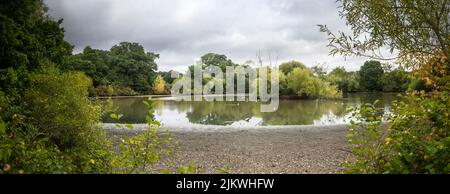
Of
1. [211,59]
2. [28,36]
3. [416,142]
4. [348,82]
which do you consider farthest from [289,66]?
[416,142]

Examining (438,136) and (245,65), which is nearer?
(438,136)

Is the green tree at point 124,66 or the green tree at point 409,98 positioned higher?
the green tree at point 124,66

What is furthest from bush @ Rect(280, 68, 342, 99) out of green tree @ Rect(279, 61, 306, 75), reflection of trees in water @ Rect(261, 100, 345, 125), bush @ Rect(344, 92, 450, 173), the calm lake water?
bush @ Rect(344, 92, 450, 173)

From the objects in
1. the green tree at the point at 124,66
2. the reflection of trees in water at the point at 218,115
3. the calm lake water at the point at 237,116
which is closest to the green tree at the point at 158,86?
the green tree at the point at 124,66

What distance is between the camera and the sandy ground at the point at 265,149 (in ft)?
22.3

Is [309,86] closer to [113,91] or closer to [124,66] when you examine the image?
[113,91]

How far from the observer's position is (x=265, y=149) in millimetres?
8688

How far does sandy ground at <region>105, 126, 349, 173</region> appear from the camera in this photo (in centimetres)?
680

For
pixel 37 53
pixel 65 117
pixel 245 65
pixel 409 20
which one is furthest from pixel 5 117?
pixel 245 65

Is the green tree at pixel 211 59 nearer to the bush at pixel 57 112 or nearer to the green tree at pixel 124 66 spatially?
the green tree at pixel 124 66

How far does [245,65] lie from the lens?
4450 centimetres

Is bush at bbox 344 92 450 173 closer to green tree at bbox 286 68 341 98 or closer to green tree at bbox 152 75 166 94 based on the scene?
green tree at bbox 286 68 341 98
